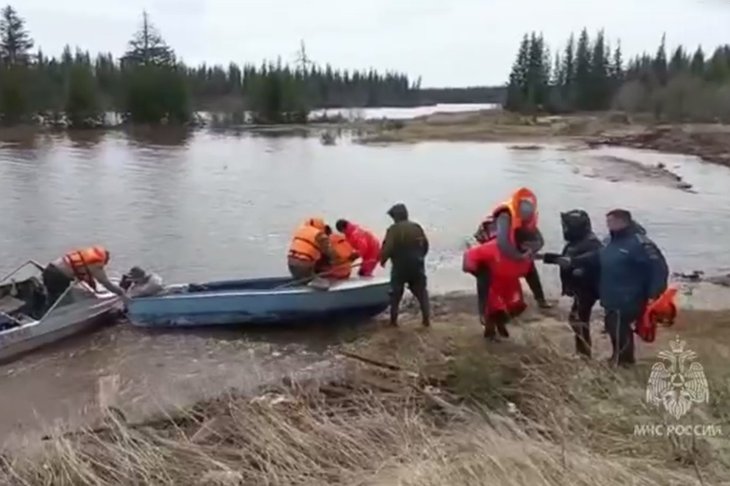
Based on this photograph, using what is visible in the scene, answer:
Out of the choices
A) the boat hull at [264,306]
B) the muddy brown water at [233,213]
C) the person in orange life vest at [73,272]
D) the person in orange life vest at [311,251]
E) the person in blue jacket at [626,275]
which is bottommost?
the muddy brown water at [233,213]

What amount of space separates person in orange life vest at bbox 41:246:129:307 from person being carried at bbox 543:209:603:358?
641cm

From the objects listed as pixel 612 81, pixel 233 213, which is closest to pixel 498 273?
pixel 233 213

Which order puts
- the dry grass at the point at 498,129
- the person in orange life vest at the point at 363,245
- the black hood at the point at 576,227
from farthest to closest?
the dry grass at the point at 498,129 < the person in orange life vest at the point at 363,245 < the black hood at the point at 576,227

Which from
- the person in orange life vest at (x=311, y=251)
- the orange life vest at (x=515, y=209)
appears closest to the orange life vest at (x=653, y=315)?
the orange life vest at (x=515, y=209)

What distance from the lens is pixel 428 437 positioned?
602cm

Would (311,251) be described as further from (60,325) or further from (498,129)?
(498,129)

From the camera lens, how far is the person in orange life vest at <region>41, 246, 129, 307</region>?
12164mm

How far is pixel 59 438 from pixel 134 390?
3.45 metres

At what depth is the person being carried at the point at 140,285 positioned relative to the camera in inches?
489

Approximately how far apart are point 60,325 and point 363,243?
428cm

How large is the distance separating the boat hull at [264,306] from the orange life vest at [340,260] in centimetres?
18

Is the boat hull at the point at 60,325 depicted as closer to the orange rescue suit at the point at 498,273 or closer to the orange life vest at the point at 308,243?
the orange life vest at the point at 308,243

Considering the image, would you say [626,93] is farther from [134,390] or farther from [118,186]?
[134,390]

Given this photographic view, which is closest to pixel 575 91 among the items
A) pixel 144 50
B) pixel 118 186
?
pixel 144 50
